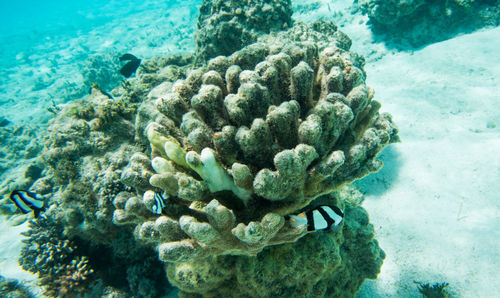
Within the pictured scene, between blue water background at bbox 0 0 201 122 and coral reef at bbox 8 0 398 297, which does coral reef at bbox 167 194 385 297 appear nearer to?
coral reef at bbox 8 0 398 297

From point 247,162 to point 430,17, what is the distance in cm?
1101

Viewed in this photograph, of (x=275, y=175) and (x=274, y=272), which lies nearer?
(x=275, y=175)

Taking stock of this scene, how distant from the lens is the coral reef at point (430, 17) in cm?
848

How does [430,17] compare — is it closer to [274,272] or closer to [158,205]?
[274,272]

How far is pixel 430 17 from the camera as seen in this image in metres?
9.02

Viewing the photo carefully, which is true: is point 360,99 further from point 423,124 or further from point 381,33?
point 381,33

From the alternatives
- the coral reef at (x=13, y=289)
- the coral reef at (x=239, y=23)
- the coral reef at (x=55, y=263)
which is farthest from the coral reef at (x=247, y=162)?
the coral reef at (x=13, y=289)

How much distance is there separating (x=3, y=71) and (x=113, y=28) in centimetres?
1262

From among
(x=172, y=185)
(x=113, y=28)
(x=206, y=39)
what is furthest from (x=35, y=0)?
(x=172, y=185)

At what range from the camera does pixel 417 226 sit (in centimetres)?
400

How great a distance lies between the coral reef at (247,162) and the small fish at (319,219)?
97mm

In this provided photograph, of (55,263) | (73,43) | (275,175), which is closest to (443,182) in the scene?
(275,175)

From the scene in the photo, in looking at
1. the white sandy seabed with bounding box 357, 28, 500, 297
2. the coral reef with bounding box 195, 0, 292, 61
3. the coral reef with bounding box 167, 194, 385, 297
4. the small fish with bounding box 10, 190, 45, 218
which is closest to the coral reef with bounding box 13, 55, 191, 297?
the small fish with bounding box 10, 190, 45, 218

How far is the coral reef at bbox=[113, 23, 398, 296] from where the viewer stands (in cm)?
198
